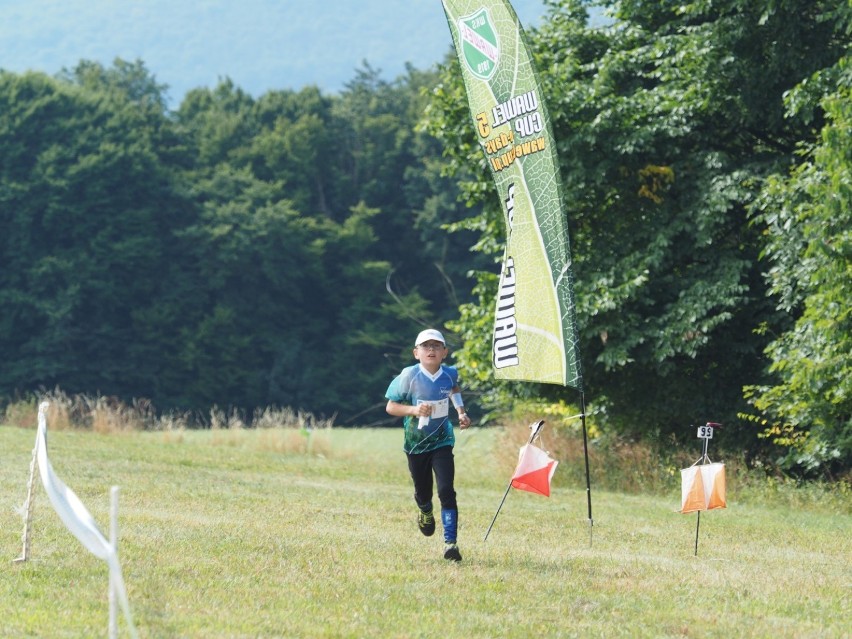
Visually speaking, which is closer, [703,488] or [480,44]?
[703,488]

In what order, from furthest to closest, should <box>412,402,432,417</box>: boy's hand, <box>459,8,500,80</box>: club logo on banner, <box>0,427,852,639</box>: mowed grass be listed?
<box>459,8,500,80</box>: club logo on banner
<box>412,402,432,417</box>: boy's hand
<box>0,427,852,639</box>: mowed grass

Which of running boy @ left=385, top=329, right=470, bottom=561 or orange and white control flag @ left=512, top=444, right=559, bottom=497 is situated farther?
orange and white control flag @ left=512, top=444, right=559, bottom=497

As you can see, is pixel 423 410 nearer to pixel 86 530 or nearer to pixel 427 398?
pixel 427 398

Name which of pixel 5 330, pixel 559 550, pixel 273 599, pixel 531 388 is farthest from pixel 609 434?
pixel 5 330

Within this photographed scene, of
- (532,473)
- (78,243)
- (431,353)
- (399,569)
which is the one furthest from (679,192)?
(78,243)

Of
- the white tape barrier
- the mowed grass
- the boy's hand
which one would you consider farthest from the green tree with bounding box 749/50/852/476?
the white tape barrier

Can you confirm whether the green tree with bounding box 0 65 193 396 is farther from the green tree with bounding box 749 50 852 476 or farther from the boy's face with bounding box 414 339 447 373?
the boy's face with bounding box 414 339 447 373

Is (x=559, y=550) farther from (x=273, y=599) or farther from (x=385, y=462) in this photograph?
(x=385, y=462)

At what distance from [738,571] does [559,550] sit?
1.87 metres

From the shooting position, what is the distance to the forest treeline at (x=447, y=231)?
22.6 m

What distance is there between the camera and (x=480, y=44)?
14.8m

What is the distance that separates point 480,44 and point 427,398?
192 inches

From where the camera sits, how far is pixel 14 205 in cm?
5888

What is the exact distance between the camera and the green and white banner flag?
46.0ft
